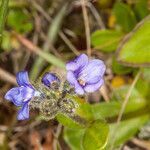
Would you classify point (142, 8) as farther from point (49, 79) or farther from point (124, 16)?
point (49, 79)

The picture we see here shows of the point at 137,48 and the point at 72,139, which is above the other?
the point at 137,48

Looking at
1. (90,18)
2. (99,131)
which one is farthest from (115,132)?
(90,18)

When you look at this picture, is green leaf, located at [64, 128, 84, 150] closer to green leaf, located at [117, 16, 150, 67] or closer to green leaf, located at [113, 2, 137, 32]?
green leaf, located at [117, 16, 150, 67]

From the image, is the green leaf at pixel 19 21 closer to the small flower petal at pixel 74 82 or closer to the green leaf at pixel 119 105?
the green leaf at pixel 119 105

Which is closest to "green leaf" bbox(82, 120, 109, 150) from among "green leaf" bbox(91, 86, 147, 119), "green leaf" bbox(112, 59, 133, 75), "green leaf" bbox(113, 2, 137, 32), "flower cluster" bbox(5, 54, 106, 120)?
"flower cluster" bbox(5, 54, 106, 120)

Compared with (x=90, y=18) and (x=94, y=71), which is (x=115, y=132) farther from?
(x=90, y=18)

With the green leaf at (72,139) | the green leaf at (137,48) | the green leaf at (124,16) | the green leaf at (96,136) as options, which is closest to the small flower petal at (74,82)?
the green leaf at (96,136)

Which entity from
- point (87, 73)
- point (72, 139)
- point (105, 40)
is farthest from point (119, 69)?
point (87, 73)
